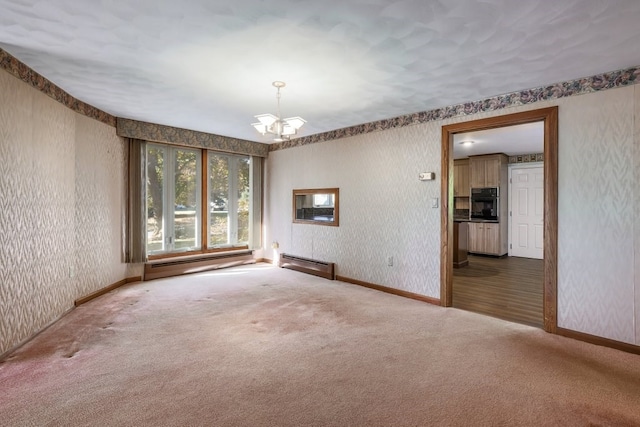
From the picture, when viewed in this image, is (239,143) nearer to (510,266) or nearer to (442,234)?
(442,234)

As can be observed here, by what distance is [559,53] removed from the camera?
2.61m

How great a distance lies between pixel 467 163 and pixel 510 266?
296 centimetres

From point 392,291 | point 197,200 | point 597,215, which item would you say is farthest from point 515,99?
point 197,200

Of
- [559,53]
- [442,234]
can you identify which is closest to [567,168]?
[559,53]

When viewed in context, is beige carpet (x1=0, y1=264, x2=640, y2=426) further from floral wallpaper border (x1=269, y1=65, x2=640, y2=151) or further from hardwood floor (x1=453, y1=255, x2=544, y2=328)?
floral wallpaper border (x1=269, y1=65, x2=640, y2=151)

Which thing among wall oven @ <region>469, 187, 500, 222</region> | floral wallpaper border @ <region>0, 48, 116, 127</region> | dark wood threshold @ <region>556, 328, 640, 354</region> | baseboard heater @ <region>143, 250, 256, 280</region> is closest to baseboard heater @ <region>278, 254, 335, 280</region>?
baseboard heater @ <region>143, 250, 256, 280</region>

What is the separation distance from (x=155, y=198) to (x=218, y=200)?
3.76 feet

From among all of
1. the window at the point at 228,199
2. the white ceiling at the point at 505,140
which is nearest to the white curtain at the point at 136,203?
the window at the point at 228,199

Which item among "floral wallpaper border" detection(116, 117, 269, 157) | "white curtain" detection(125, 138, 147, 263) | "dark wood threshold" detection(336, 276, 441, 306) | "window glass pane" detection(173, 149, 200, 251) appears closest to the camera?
"dark wood threshold" detection(336, 276, 441, 306)

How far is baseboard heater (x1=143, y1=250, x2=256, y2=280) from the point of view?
211 inches

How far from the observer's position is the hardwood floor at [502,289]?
3.93 m

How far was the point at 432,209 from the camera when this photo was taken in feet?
14.1

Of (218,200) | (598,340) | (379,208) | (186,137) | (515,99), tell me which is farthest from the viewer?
(218,200)

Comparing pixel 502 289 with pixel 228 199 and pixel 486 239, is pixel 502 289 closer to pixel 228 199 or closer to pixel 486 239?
pixel 486 239
